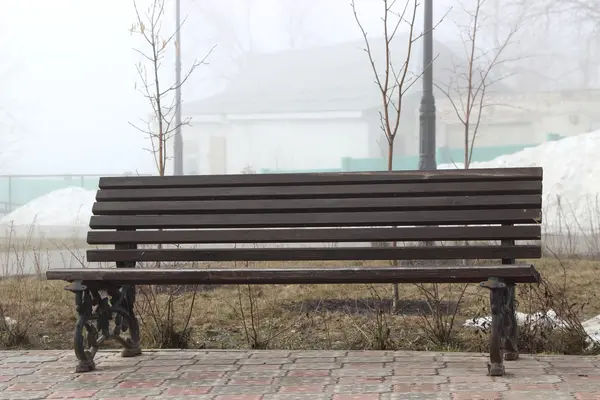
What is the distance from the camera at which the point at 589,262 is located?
9469 mm

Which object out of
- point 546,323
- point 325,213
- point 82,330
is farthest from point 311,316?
point 82,330

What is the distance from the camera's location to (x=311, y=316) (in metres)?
6.11

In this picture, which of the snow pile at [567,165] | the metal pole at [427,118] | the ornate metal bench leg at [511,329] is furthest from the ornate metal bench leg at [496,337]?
the snow pile at [567,165]

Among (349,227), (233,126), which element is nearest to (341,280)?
(349,227)

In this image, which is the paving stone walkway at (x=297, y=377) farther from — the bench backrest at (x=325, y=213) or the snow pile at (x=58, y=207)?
the snow pile at (x=58, y=207)

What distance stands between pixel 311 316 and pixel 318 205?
4.78ft

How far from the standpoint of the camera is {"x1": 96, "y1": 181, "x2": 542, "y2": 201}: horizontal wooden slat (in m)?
4.68

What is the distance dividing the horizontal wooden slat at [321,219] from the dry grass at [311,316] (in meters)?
0.64

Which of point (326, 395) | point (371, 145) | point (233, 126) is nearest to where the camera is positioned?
point (326, 395)

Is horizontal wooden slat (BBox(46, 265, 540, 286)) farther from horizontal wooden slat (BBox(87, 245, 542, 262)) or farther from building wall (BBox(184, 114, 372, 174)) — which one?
building wall (BBox(184, 114, 372, 174))

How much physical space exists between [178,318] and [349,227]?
1.95m

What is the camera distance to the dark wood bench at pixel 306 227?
175 inches

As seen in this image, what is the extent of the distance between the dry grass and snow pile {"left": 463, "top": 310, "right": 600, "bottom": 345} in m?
0.05

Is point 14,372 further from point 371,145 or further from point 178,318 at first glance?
point 371,145
